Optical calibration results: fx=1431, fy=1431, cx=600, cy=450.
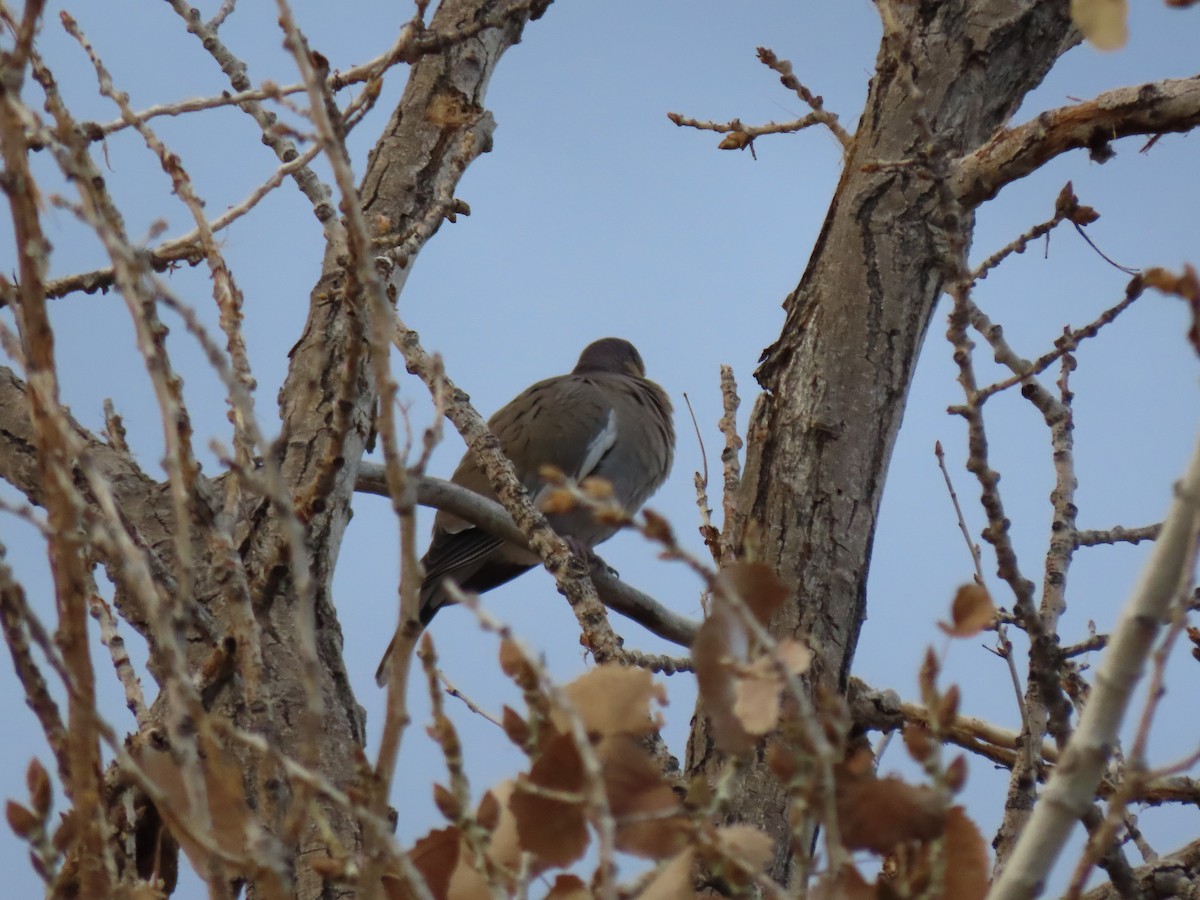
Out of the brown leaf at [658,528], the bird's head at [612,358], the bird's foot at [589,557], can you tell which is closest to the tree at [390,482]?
the brown leaf at [658,528]

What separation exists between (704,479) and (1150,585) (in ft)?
7.03

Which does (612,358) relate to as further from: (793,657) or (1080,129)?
(793,657)

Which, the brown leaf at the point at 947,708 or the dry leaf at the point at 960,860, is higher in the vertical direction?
the brown leaf at the point at 947,708

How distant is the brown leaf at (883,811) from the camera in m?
1.04

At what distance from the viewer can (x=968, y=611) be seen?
107 cm

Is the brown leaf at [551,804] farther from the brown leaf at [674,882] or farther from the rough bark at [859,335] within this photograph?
the rough bark at [859,335]

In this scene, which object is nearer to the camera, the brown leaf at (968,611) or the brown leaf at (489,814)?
the brown leaf at (968,611)

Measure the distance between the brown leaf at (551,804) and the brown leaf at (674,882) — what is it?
0.28ft

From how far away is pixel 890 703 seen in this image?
3.12 meters

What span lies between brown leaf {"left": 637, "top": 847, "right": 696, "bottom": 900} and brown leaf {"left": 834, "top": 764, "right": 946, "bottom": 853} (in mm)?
122

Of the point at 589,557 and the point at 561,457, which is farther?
the point at 561,457

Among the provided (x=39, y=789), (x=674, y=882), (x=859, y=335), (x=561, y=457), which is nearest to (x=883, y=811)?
(x=674, y=882)

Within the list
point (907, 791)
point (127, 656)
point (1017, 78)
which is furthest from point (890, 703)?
point (907, 791)

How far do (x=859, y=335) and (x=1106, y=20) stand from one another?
166 centimetres
